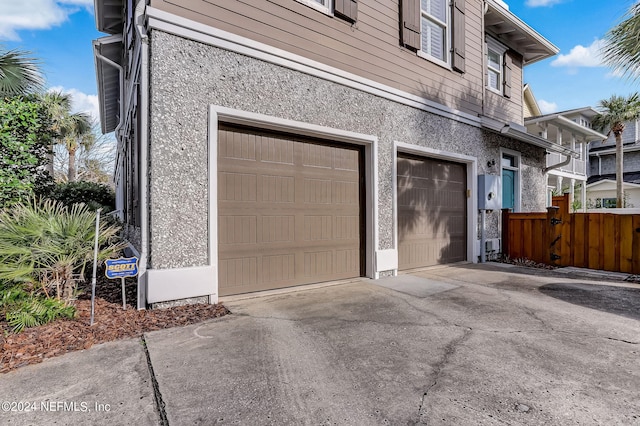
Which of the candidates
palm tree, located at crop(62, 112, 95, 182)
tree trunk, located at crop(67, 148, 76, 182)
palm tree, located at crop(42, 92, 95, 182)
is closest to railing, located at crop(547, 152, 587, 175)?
palm tree, located at crop(42, 92, 95, 182)

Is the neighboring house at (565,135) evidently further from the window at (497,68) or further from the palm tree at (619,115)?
the window at (497,68)

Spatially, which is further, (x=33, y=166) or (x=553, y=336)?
(x=33, y=166)

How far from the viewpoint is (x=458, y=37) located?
23.8 ft

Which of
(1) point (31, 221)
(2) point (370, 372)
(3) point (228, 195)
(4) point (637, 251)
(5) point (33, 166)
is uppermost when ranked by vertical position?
(5) point (33, 166)

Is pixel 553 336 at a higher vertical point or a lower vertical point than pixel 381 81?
lower

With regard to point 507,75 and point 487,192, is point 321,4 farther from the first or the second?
point 507,75

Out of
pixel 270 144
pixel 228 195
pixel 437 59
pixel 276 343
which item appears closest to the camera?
pixel 276 343

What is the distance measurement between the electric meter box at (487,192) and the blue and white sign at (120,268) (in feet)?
24.0

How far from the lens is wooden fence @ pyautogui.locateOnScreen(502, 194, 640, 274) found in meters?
6.29

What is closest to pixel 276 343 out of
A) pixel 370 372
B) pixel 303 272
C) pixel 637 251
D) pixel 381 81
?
pixel 370 372

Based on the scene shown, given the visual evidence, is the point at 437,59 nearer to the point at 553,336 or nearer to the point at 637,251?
the point at 637,251

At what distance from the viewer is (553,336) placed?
311cm

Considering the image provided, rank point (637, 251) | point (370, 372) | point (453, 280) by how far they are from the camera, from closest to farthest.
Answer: point (370, 372) → point (453, 280) → point (637, 251)

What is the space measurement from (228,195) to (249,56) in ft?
6.42
